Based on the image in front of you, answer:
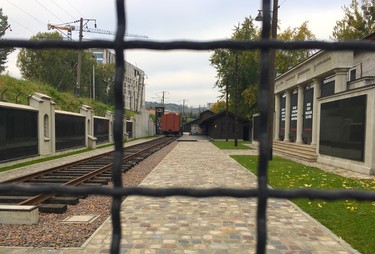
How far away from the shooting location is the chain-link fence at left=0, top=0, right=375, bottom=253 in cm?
94

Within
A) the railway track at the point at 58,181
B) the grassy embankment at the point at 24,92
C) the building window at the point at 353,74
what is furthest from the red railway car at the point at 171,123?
the railway track at the point at 58,181

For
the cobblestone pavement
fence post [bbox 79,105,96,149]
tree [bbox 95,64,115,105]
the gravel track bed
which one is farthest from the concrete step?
tree [bbox 95,64,115,105]

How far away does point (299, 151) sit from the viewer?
66.5 ft

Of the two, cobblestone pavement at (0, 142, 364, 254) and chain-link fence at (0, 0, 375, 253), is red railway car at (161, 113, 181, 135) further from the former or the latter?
chain-link fence at (0, 0, 375, 253)

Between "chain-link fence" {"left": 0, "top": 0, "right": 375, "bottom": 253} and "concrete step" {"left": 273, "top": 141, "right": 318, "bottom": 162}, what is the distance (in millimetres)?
17823

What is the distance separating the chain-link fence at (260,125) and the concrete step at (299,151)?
17.8 meters

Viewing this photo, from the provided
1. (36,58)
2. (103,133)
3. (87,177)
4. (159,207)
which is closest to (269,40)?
(159,207)

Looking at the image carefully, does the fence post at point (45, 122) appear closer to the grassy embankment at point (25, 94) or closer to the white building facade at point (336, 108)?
the grassy embankment at point (25, 94)

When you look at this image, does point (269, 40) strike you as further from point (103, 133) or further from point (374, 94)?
point (103, 133)

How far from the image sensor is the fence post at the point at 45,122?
1688cm

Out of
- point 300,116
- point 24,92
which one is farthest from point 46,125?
point 300,116

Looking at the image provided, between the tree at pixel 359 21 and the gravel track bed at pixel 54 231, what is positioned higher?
the tree at pixel 359 21

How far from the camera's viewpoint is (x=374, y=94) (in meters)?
11.9

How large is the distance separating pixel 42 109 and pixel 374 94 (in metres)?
16.2
